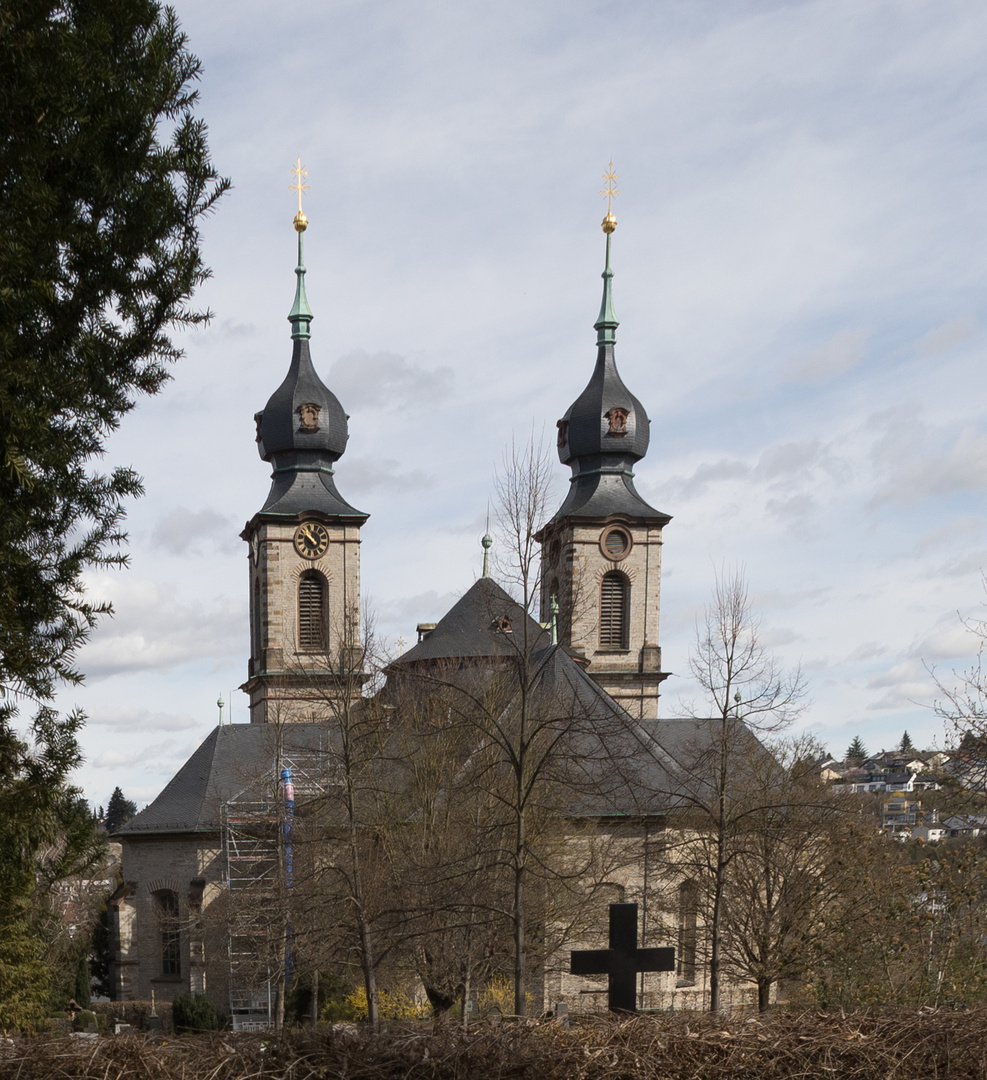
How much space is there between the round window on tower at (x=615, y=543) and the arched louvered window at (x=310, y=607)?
10.7 m

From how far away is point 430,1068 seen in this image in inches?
226

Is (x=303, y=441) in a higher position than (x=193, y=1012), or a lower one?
higher

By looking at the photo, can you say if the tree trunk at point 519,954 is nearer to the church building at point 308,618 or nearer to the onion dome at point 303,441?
the church building at point 308,618

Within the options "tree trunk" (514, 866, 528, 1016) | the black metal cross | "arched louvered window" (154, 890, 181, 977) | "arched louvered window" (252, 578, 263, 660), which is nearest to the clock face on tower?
"arched louvered window" (252, 578, 263, 660)

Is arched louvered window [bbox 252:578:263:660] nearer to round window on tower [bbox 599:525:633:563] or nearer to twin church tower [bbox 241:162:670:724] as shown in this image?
twin church tower [bbox 241:162:670:724]

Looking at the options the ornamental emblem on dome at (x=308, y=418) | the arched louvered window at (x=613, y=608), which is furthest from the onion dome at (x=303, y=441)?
the arched louvered window at (x=613, y=608)

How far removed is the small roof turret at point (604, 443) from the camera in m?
45.9

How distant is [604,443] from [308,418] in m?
11.3

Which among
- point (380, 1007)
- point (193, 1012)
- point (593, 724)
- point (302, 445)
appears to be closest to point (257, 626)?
point (302, 445)

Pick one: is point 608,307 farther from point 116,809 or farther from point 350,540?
point 116,809

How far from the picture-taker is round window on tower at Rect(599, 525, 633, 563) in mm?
45406

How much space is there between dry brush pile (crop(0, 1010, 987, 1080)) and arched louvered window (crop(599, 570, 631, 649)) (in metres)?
39.0

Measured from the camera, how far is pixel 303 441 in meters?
45.5

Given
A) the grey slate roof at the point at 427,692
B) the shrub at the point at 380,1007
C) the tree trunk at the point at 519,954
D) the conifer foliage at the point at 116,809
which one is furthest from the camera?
the conifer foliage at the point at 116,809
